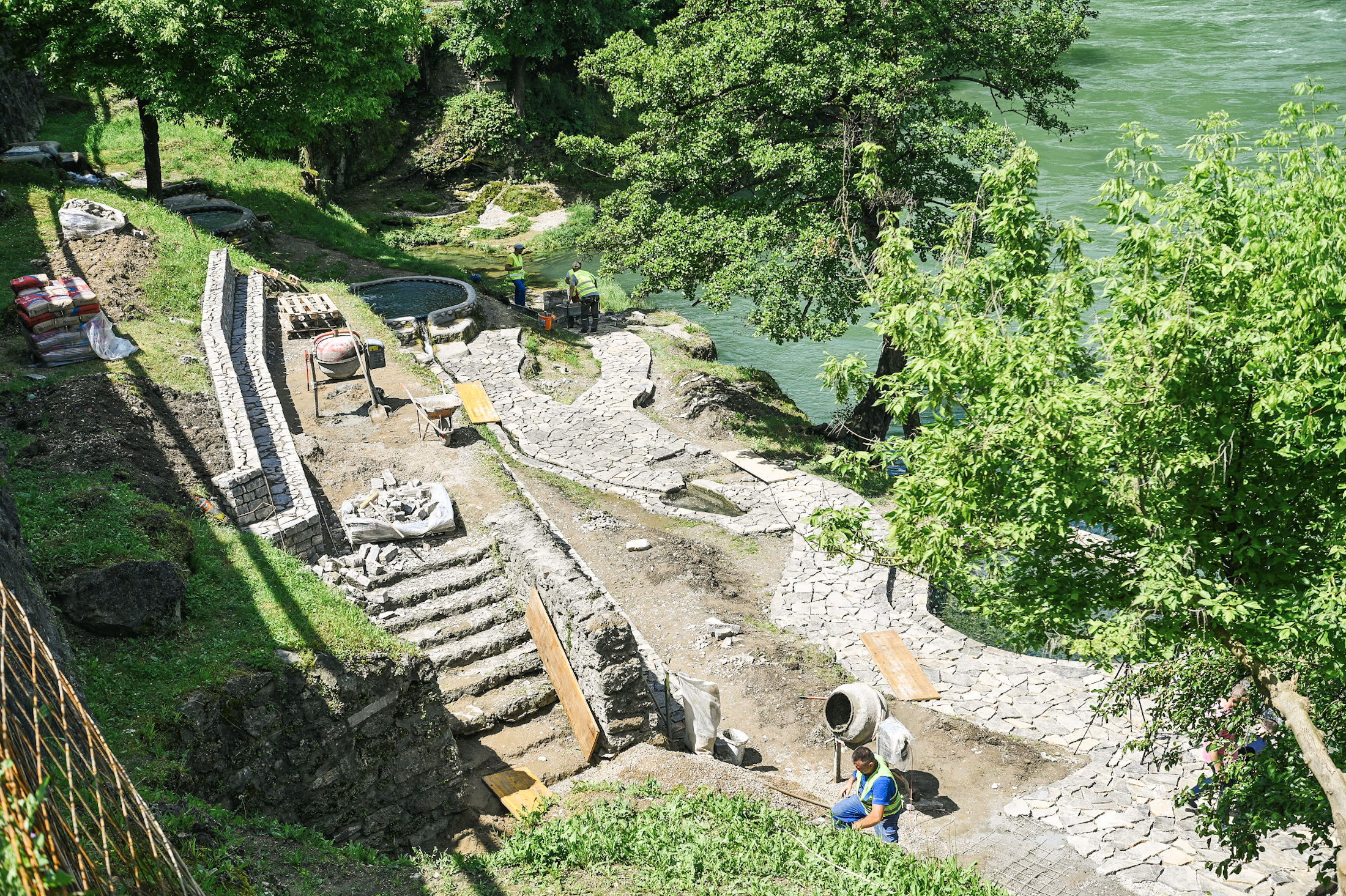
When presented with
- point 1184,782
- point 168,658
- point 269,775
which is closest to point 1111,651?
point 1184,782

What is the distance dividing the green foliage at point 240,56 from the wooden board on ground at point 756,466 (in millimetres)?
14265

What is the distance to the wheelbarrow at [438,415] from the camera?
16609 millimetres

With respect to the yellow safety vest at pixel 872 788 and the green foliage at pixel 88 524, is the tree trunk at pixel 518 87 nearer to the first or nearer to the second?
the green foliage at pixel 88 524

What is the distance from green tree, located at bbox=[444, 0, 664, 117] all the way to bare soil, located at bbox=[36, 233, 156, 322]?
72.4ft

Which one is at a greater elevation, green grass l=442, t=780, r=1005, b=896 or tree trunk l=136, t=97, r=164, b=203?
tree trunk l=136, t=97, r=164, b=203

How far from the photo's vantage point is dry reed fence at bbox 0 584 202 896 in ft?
10.8

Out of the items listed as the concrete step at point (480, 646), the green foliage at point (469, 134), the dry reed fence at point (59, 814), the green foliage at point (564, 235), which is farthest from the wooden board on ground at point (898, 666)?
the green foliage at point (469, 134)

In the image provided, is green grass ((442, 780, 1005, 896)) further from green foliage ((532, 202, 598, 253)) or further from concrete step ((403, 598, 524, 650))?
green foliage ((532, 202, 598, 253))

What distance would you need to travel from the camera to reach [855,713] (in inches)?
420

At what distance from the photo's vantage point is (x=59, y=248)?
19234 millimetres

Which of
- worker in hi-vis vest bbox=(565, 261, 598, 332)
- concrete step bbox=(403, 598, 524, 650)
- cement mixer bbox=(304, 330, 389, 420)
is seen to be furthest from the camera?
worker in hi-vis vest bbox=(565, 261, 598, 332)

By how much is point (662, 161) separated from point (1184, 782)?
49.9 feet

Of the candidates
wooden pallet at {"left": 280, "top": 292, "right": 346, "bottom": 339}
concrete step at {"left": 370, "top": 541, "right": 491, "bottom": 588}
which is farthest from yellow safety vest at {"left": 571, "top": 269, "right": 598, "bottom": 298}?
concrete step at {"left": 370, "top": 541, "right": 491, "bottom": 588}

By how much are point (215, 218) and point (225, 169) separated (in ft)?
19.3
